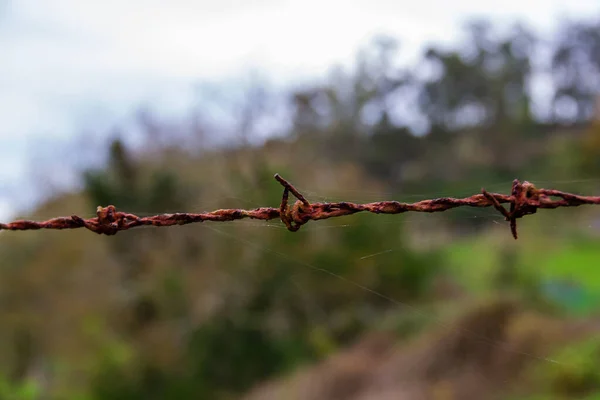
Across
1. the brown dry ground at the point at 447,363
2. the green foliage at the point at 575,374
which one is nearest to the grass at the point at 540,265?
the brown dry ground at the point at 447,363

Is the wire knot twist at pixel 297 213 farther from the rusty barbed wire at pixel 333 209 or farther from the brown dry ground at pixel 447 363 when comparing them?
the brown dry ground at pixel 447 363

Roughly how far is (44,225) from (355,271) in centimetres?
976

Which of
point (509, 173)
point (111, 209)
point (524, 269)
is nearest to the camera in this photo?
point (111, 209)

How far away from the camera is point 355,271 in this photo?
10.8 meters

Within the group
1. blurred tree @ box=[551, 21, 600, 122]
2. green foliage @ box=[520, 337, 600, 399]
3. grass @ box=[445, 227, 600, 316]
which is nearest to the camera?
green foliage @ box=[520, 337, 600, 399]

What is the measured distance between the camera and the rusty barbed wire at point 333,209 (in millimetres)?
1098

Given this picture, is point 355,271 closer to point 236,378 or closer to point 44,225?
point 236,378

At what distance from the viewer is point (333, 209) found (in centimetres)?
118

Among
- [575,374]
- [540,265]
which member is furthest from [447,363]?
[540,265]

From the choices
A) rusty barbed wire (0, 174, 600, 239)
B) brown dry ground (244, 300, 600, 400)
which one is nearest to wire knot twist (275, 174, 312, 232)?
rusty barbed wire (0, 174, 600, 239)

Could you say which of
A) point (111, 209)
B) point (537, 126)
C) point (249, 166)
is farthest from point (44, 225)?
point (537, 126)

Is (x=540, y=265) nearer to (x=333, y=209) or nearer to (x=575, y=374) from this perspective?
(x=575, y=374)

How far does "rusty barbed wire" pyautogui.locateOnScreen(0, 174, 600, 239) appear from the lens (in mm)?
1098

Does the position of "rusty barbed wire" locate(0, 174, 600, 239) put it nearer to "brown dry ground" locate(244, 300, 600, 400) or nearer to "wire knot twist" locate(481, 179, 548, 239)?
"wire knot twist" locate(481, 179, 548, 239)
